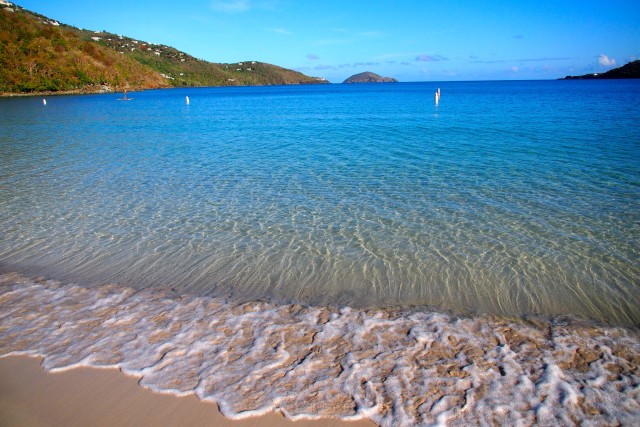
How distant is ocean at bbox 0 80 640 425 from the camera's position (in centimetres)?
404

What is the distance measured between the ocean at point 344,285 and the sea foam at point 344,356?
0.02 metres

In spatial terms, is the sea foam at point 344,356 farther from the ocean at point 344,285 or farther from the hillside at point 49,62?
the hillside at point 49,62

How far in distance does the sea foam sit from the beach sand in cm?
11

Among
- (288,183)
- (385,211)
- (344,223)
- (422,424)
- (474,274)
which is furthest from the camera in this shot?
(288,183)

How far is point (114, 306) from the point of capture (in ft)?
18.8

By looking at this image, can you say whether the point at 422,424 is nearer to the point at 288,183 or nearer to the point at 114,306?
the point at 114,306

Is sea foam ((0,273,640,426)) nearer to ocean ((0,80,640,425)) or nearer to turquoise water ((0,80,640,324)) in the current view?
ocean ((0,80,640,425))

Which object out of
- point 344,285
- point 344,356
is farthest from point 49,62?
point 344,356

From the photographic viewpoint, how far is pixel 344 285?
645cm

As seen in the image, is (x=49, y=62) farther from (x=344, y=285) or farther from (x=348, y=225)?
(x=344, y=285)

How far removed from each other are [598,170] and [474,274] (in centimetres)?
1039

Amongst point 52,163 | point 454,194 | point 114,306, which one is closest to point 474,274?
point 454,194

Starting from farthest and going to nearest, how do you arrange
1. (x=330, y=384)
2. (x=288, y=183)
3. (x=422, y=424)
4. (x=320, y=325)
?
(x=288, y=183), (x=320, y=325), (x=330, y=384), (x=422, y=424)

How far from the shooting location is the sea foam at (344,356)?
3.76 metres
